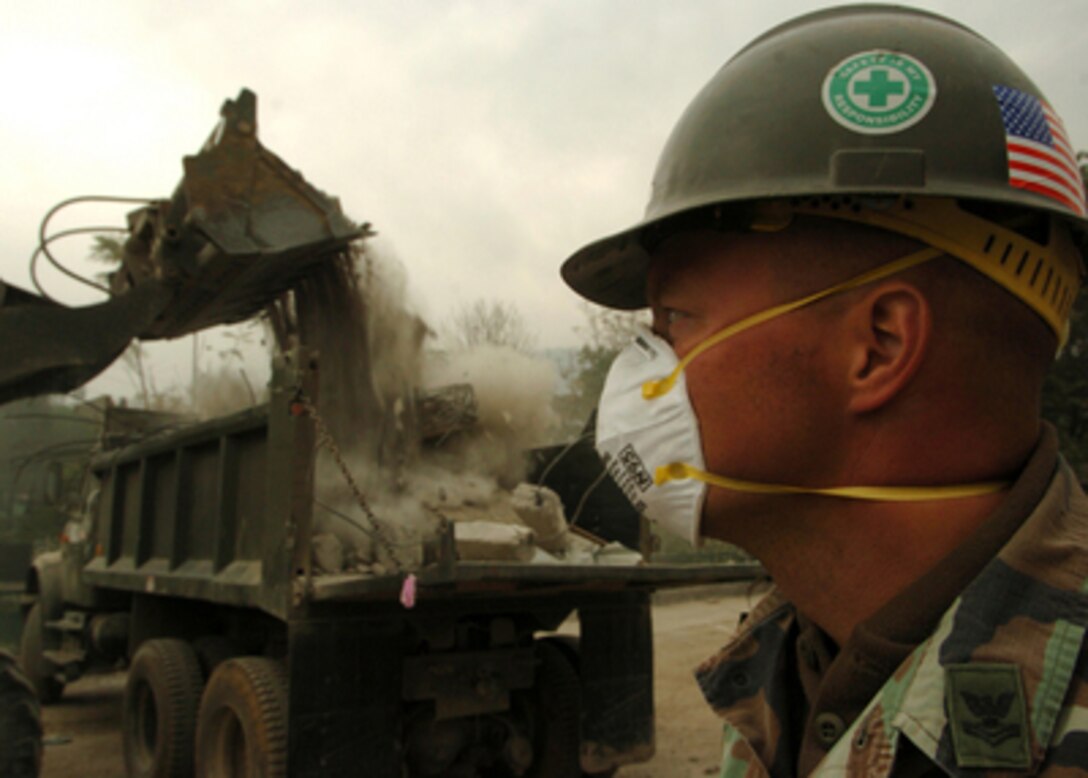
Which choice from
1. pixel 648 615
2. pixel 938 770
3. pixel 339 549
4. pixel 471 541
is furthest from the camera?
pixel 648 615

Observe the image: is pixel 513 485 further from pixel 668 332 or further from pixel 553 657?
pixel 668 332

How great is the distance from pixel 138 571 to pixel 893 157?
6544mm

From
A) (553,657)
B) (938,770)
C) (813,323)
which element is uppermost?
(813,323)

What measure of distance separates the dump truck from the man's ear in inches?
109

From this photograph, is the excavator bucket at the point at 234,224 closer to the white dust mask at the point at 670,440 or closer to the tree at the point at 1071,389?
the white dust mask at the point at 670,440

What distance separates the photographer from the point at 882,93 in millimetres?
1363

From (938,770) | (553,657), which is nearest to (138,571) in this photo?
(553,657)

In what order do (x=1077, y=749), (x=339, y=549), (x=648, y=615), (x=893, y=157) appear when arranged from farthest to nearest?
(x=648, y=615) < (x=339, y=549) < (x=893, y=157) < (x=1077, y=749)

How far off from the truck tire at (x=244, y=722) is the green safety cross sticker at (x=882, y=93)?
156 inches

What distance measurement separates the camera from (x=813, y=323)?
54.3 inches

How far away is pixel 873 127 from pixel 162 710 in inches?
221

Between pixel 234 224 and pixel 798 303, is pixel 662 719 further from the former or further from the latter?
pixel 798 303

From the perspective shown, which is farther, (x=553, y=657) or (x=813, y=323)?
(x=553, y=657)

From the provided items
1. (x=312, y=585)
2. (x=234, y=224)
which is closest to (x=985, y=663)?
(x=312, y=585)
